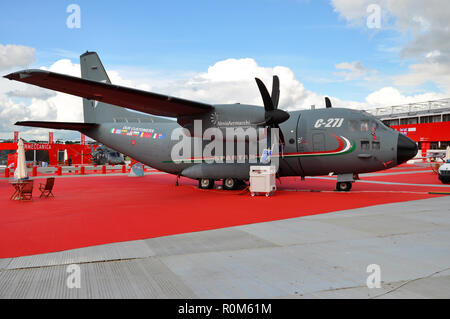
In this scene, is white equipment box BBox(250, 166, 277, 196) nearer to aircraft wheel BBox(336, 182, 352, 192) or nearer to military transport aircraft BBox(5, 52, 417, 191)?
military transport aircraft BBox(5, 52, 417, 191)

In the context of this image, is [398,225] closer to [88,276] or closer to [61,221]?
[88,276]

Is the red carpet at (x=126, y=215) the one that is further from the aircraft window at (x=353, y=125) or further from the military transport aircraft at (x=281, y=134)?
the aircraft window at (x=353, y=125)

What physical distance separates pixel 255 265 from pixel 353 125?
1035 centimetres

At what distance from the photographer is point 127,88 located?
11461 mm

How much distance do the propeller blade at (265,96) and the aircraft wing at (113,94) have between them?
7.58 feet

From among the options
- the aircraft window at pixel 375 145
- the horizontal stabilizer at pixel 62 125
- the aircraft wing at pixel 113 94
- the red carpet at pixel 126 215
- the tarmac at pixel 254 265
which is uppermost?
the aircraft wing at pixel 113 94

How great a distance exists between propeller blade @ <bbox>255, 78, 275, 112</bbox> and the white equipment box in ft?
8.02

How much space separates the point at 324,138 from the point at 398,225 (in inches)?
261

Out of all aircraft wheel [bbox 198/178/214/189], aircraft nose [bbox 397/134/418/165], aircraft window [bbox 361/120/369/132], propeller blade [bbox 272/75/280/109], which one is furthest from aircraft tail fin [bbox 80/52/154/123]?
aircraft nose [bbox 397/134/418/165]

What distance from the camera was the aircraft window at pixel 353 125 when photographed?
13398 mm

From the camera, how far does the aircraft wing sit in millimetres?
9633

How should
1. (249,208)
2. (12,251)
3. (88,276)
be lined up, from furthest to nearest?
1. (249,208)
2. (12,251)
3. (88,276)

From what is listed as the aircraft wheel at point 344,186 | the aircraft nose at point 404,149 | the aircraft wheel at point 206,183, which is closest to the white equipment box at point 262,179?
the aircraft wheel at point 344,186
